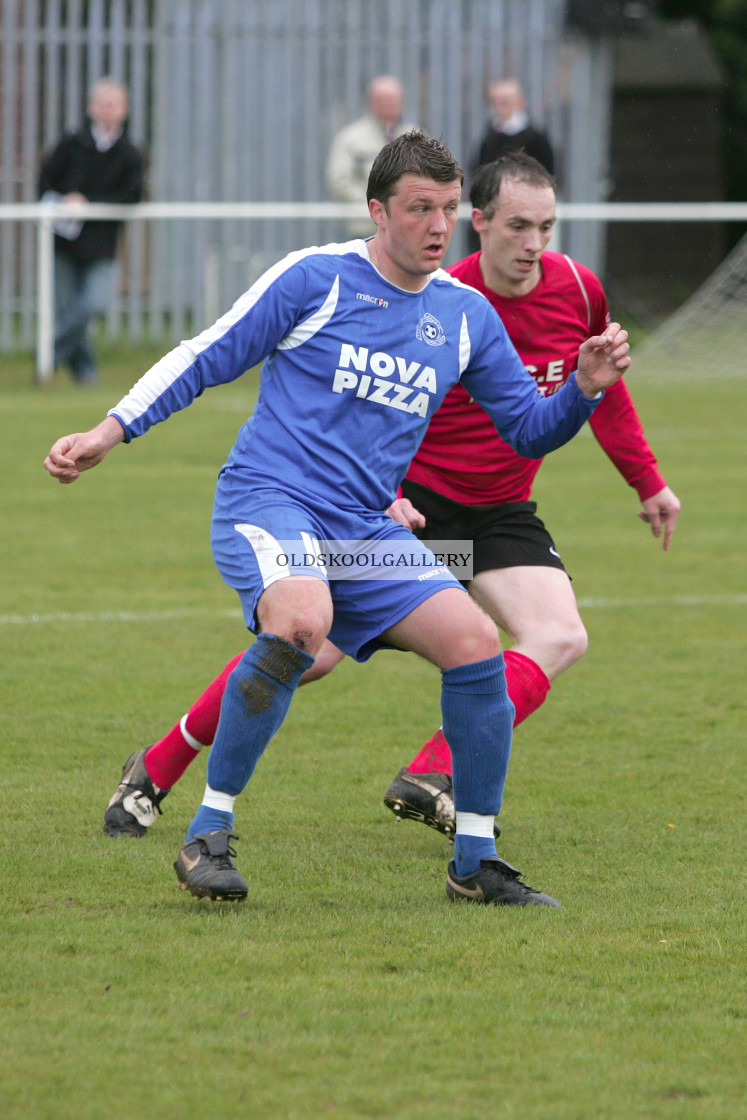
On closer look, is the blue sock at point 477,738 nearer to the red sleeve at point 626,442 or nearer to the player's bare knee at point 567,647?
the player's bare knee at point 567,647

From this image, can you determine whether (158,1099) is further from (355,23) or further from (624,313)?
(624,313)

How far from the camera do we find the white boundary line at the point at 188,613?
279 inches

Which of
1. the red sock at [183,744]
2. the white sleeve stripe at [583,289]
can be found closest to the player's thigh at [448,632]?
the red sock at [183,744]

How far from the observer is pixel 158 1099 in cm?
277

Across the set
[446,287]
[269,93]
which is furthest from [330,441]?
[269,93]

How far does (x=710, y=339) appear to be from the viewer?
54.8 ft

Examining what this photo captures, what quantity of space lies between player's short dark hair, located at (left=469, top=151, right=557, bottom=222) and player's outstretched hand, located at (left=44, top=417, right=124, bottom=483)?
1491 millimetres

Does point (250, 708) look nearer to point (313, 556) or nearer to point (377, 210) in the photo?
point (313, 556)

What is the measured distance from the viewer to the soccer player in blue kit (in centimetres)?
383

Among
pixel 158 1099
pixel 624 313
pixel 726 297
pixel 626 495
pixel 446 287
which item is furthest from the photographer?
pixel 624 313

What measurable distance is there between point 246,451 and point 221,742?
28.9 inches

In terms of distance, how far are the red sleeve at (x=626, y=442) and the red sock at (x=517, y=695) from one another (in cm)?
82

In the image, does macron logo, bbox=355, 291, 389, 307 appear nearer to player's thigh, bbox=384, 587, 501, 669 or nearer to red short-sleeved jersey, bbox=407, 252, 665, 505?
player's thigh, bbox=384, 587, 501, 669

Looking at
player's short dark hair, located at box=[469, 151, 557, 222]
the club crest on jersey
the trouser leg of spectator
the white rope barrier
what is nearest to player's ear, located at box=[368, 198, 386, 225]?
the club crest on jersey
